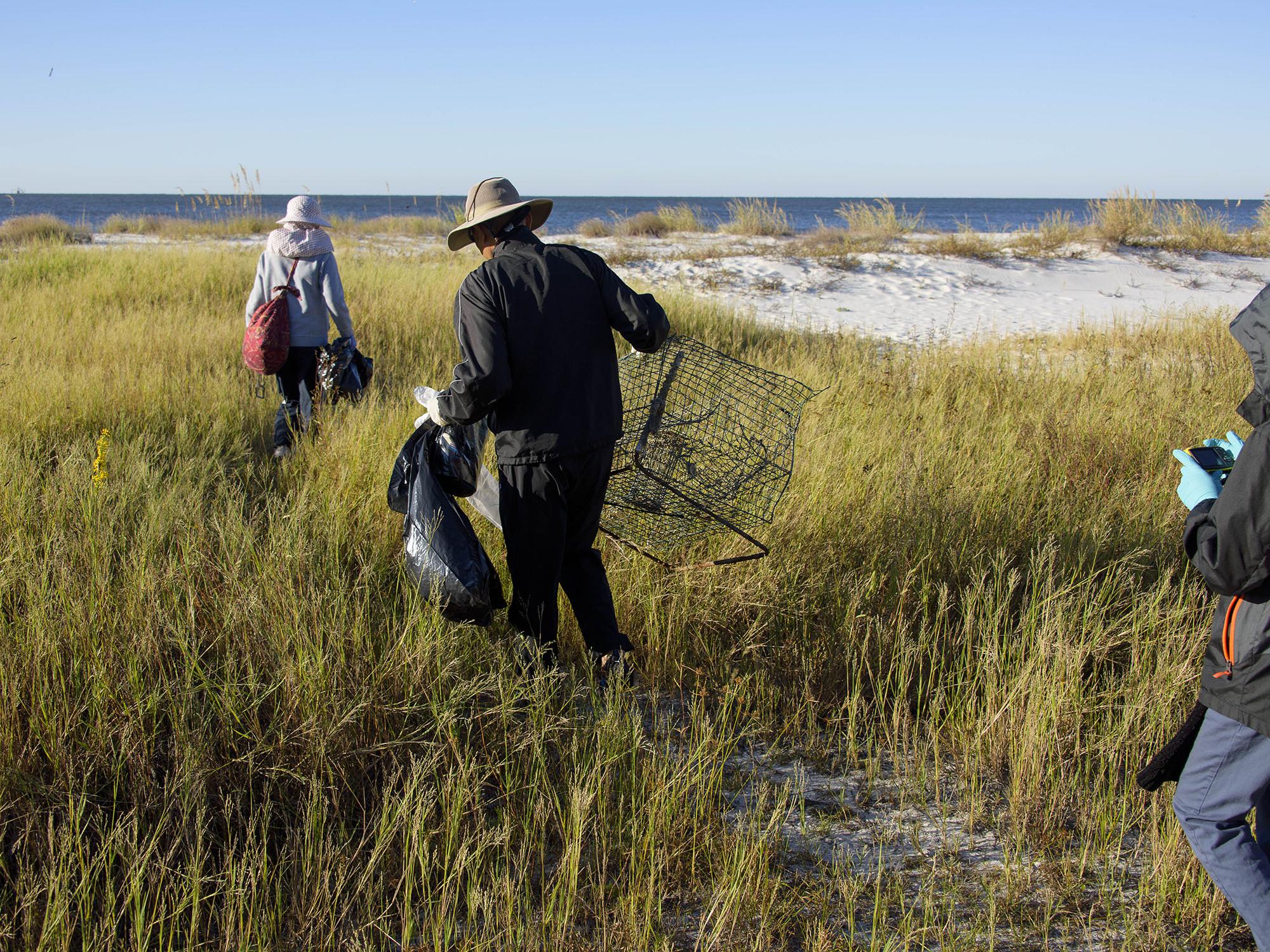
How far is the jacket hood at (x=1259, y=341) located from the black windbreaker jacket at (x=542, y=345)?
65.6 inches

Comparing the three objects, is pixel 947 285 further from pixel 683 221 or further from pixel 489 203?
pixel 489 203

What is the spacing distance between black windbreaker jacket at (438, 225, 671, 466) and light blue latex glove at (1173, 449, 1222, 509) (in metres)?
1.61

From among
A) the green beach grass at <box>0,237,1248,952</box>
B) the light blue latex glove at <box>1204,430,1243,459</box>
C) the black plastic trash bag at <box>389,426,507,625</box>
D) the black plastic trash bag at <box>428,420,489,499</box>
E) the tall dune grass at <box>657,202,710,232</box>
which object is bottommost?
the green beach grass at <box>0,237,1248,952</box>

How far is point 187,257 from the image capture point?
11.9m

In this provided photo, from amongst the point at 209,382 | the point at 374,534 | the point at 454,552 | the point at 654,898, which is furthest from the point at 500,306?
the point at 209,382

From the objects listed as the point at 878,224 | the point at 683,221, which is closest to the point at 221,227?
the point at 683,221

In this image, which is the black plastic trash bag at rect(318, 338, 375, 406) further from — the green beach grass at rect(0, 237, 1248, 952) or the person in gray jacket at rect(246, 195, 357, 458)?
the green beach grass at rect(0, 237, 1248, 952)

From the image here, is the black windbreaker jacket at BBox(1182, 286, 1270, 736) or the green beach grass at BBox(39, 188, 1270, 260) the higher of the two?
the green beach grass at BBox(39, 188, 1270, 260)

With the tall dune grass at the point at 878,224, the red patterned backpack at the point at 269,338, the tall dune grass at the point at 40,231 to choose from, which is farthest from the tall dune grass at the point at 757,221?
the red patterned backpack at the point at 269,338

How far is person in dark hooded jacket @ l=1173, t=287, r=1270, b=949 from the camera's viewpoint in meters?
1.82

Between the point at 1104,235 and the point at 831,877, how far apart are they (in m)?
18.2

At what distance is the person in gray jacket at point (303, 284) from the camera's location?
18.8ft

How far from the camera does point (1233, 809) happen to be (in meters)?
1.98

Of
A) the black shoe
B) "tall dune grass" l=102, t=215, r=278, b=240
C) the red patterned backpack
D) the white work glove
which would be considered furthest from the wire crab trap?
"tall dune grass" l=102, t=215, r=278, b=240
